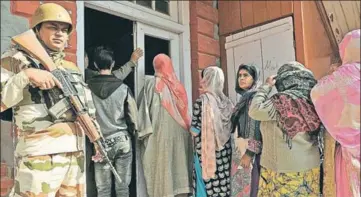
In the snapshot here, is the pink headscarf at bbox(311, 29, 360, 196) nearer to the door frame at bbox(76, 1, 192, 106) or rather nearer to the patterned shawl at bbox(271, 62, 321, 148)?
the patterned shawl at bbox(271, 62, 321, 148)

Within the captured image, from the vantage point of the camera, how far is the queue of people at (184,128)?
74.6 inches

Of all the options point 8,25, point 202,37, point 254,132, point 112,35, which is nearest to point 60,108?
point 8,25

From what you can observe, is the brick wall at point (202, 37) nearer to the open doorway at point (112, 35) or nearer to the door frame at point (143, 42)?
the door frame at point (143, 42)

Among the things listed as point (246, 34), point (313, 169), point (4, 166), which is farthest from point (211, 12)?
point (4, 166)

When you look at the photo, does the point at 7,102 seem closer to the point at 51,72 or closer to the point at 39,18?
the point at 51,72

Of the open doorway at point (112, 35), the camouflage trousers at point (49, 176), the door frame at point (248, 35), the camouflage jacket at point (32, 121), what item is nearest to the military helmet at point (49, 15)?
the camouflage jacket at point (32, 121)

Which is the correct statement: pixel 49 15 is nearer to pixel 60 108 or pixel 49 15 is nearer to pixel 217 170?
pixel 60 108

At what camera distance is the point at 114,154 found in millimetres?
2662

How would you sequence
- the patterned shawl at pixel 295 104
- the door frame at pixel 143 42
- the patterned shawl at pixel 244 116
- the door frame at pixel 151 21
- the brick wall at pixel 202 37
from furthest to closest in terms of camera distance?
the brick wall at pixel 202 37 → the door frame at pixel 143 42 → the door frame at pixel 151 21 → the patterned shawl at pixel 244 116 → the patterned shawl at pixel 295 104

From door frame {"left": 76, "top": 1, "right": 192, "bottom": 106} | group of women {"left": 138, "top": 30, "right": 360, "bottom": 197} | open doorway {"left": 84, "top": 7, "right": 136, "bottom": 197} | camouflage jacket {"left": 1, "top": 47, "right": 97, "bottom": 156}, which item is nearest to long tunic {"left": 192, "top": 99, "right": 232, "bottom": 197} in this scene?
group of women {"left": 138, "top": 30, "right": 360, "bottom": 197}

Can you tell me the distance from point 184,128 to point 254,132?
A: 58 cm

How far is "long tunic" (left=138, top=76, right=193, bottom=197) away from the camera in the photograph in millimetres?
2842

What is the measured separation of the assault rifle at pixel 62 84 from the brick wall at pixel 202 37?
166 cm

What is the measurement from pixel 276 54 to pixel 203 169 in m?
1.27
